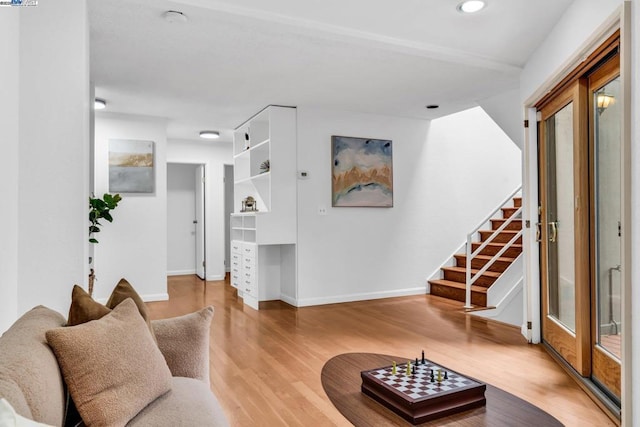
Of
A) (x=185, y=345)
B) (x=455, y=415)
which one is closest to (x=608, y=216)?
(x=455, y=415)

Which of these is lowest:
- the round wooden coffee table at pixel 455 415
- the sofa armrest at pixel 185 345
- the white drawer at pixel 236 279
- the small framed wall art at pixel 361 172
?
the round wooden coffee table at pixel 455 415

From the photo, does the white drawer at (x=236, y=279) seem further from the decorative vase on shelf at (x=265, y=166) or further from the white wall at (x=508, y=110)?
the white wall at (x=508, y=110)

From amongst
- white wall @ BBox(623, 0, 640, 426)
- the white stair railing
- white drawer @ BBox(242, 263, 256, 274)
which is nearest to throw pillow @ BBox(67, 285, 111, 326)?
white wall @ BBox(623, 0, 640, 426)

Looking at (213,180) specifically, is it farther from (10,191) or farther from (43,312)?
(43,312)

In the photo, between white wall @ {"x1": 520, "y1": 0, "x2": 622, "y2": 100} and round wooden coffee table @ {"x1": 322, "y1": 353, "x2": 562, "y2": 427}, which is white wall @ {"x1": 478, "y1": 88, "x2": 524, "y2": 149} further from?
round wooden coffee table @ {"x1": 322, "y1": 353, "x2": 562, "y2": 427}

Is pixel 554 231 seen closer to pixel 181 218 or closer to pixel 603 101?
pixel 603 101

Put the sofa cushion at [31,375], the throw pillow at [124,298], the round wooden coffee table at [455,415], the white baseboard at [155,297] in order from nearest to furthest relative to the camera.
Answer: the sofa cushion at [31,375] < the throw pillow at [124,298] < the round wooden coffee table at [455,415] < the white baseboard at [155,297]

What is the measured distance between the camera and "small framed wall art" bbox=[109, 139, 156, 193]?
19.5 feet

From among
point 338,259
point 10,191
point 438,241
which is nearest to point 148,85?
point 10,191

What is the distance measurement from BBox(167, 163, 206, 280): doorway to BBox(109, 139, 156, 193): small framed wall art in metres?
2.49

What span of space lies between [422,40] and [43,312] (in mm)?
3325

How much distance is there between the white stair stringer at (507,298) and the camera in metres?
5.09

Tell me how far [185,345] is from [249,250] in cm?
386

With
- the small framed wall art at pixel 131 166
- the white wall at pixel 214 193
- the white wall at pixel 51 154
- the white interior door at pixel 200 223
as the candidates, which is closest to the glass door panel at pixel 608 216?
the white wall at pixel 51 154
